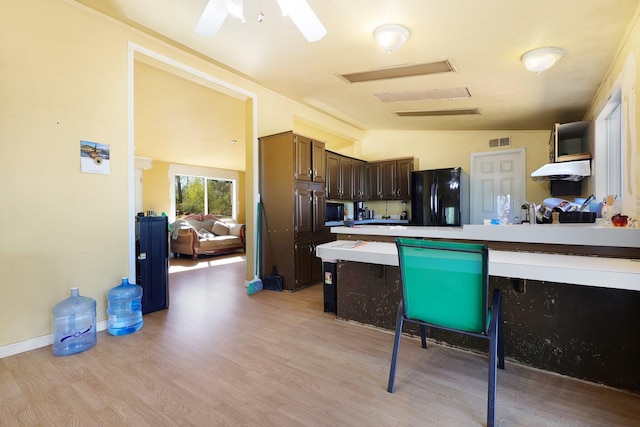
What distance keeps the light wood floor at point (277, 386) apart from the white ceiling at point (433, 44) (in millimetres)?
2478

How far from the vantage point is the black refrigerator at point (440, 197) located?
199 inches

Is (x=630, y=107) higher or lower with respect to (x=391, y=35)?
lower

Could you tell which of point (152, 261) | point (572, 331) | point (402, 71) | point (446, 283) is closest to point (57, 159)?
point (152, 261)

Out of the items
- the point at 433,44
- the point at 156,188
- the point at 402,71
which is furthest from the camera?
the point at 156,188

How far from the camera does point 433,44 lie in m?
2.58

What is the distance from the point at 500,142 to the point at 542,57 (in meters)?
3.02

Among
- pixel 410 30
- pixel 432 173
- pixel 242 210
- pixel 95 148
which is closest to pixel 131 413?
pixel 95 148

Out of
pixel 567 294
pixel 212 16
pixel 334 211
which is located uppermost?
pixel 212 16

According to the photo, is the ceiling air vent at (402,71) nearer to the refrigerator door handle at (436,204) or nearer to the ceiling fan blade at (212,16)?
the ceiling fan blade at (212,16)

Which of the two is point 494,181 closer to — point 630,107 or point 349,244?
point 630,107

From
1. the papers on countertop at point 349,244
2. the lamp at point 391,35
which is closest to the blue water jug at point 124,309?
the papers on countertop at point 349,244

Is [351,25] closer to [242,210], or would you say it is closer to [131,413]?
[131,413]

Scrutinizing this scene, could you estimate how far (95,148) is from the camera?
8.77ft

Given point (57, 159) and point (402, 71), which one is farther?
point (402, 71)
